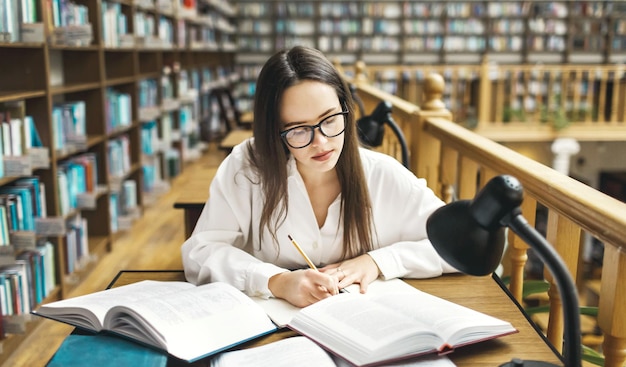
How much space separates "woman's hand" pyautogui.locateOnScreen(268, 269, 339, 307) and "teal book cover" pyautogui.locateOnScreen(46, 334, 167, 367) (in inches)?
11.3

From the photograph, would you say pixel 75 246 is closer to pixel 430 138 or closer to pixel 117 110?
pixel 117 110

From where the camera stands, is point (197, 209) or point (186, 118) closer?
point (197, 209)

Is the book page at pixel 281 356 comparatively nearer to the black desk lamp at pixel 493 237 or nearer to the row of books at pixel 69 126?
the black desk lamp at pixel 493 237

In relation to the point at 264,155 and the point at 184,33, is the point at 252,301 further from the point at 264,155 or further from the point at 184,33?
the point at 184,33

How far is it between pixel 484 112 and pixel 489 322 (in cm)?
755

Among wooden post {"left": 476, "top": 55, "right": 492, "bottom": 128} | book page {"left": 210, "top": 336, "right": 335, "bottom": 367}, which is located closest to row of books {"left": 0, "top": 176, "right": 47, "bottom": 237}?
book page {"left": 210, "top": 336, "right": 335, "bottom": 367}

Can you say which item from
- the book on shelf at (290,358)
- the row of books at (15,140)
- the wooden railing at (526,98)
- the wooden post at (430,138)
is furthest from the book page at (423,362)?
the wooden railing at (526,98)

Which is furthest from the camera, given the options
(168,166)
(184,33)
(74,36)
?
(184,33)

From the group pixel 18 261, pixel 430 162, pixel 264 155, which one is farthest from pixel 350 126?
pixel 18 261

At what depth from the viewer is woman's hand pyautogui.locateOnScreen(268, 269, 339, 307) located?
44.4 inches

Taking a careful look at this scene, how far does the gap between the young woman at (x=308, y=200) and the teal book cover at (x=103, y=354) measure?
0.32m

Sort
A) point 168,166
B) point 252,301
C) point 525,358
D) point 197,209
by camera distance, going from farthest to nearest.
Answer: point 168,166 < point 197,209 < point 252,301 < point 525,358

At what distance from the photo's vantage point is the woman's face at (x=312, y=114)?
126cm

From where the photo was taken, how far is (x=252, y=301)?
1.11m
